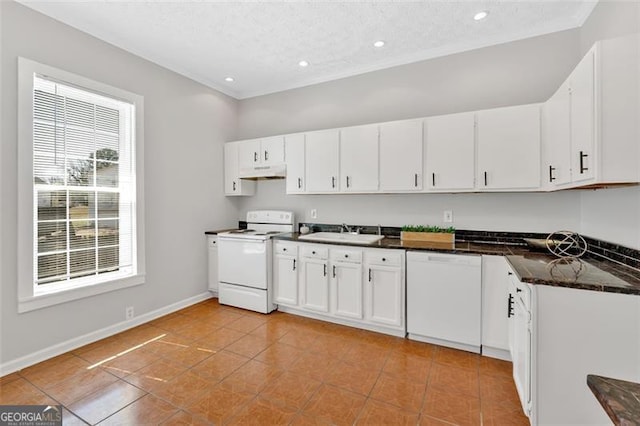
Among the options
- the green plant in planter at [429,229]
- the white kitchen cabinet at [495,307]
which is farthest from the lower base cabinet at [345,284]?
the white kitchen cabinet at [495,307]

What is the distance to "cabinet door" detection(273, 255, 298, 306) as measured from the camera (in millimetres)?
3451

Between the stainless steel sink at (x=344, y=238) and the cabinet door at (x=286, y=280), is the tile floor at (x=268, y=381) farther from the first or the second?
the stainless steel sink at (x=344, y=238)

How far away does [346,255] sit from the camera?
123 inches

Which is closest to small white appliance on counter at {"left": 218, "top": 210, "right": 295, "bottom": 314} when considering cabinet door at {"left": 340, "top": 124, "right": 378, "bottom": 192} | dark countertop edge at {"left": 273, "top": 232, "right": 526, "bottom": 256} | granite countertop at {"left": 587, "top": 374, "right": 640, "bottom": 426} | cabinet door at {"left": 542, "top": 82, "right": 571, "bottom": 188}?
dark countertop edge at {"left": 273, "top": 232, "right": 526, "bottom": 256}

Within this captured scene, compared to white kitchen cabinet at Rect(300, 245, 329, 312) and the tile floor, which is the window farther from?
white kitchen cabinet at Rect(300, 245, 329, 312)

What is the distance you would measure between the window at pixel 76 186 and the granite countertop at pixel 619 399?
11.6 feet

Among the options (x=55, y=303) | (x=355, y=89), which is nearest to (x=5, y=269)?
(x=55, y=303)

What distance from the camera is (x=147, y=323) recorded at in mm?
3287

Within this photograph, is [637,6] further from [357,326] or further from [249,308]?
[249,308]

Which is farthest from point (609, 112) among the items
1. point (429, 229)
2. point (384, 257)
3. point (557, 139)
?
point (384, 257)

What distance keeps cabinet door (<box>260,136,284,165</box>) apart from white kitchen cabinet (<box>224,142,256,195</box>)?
0.50 m

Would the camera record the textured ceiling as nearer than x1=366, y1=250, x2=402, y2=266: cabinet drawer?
Yes

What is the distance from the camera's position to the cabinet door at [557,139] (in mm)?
2051

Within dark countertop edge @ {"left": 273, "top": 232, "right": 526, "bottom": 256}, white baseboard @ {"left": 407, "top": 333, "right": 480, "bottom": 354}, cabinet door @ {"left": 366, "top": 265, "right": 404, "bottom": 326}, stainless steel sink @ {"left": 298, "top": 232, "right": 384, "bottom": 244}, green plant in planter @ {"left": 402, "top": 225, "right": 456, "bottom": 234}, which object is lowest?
white baseboard @ {"left": 407, "top": 333, "right": 480, "bottom": 354}
